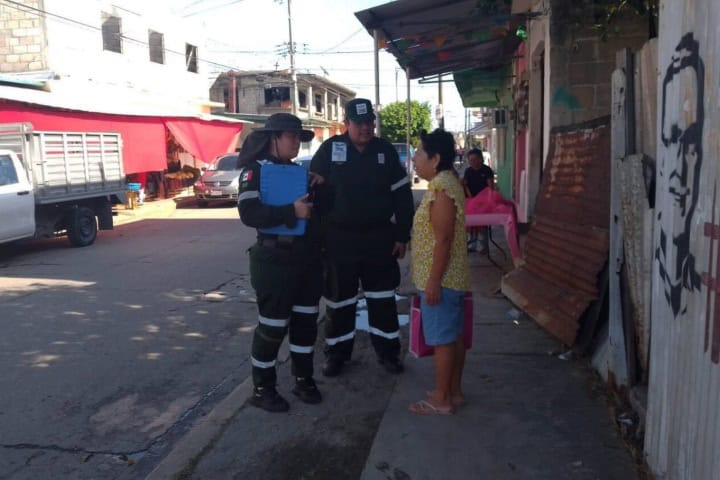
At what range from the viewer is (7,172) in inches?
417

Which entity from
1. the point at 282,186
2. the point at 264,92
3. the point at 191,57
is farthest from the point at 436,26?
the point at 264,92

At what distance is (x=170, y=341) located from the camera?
605 centimetres

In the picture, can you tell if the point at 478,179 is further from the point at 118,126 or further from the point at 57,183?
the point at 118,126

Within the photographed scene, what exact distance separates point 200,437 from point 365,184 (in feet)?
6.54

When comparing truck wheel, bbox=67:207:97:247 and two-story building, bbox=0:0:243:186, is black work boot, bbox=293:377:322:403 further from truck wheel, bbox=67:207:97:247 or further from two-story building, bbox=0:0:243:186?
two-story building, bbox=0:0:243:186

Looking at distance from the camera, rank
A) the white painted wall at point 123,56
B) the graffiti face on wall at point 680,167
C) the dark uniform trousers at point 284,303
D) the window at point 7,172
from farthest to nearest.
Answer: the white painted wall at point 123,56 → the window at point 7,172 → the dark uniform trousers at point 284,303 → the graffiti face on wall at point 680,167

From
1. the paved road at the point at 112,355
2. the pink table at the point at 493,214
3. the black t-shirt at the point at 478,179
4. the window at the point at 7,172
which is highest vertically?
the window at the point at 7,172

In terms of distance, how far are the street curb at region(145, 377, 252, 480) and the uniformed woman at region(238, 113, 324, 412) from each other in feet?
0.61

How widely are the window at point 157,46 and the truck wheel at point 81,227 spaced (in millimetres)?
12683

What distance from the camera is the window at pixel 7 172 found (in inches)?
412

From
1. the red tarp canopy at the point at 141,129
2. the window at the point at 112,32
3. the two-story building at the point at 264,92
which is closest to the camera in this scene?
the red tarp canopy at the point at 141,129

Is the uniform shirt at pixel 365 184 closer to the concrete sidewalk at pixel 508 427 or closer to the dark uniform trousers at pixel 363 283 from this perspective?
the dark uniform trousers at pixel 363 283

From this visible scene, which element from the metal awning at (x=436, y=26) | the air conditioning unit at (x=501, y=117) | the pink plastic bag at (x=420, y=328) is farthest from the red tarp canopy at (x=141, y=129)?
the pink plastic bag at (x=420, y=328)

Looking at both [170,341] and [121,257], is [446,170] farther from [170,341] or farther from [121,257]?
[121,257]
